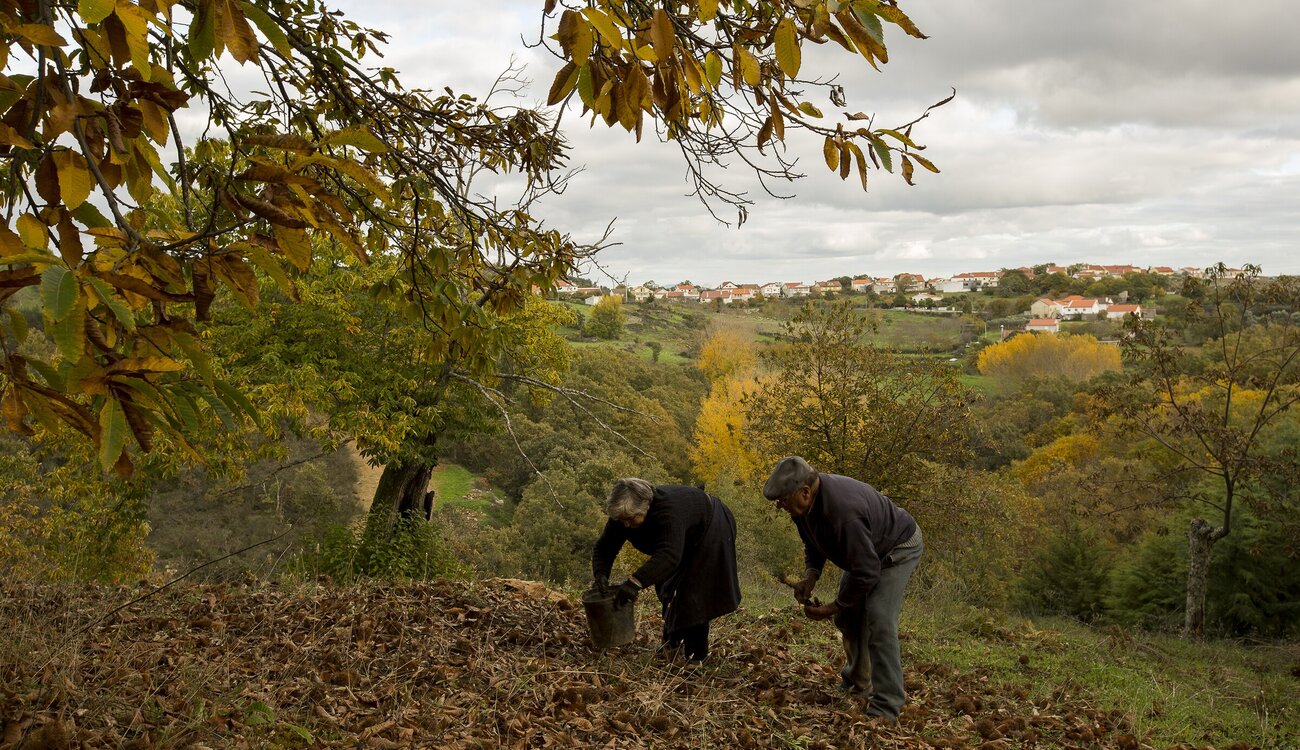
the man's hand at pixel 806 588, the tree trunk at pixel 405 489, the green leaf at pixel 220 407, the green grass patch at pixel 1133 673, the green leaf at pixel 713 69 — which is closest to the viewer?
the green leaf at pixel 220 407

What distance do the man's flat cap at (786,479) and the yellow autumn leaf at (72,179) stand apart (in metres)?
3.63

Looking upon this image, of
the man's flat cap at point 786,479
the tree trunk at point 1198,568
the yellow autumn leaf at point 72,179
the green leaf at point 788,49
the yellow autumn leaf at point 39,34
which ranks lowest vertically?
the tree trunk at point 1198,568

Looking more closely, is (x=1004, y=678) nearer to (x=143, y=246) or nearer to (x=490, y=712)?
(x=490, y=712)

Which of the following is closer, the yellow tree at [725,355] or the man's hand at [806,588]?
the man's hand at [806,588]

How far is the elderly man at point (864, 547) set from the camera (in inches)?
196

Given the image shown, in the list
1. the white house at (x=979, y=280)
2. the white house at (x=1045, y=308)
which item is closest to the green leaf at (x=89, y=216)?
the white house at (x=1045, y=308)

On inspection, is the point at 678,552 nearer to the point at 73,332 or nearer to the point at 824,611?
the point at 824,611

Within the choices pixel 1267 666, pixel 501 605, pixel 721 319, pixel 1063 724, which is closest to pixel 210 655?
pixel 501 605

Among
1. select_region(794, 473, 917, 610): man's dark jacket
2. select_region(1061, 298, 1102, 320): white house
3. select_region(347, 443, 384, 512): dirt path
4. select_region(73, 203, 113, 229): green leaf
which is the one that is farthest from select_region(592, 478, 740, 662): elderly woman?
select_region(1061, 298, 1102, 320): white house

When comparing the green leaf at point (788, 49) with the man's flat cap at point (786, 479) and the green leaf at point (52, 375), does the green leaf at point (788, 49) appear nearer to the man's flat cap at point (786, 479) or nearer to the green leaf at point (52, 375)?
the green leaf at point (52, 375)

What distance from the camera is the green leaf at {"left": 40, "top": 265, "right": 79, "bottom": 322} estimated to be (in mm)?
1430

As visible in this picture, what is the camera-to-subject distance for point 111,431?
1.62 metres

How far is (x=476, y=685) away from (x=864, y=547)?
2225mm

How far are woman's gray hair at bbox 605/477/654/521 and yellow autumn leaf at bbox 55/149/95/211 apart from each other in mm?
3621
